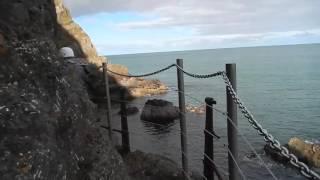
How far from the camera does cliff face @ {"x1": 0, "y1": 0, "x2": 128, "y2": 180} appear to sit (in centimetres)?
421

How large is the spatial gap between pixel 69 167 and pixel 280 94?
57088 mm

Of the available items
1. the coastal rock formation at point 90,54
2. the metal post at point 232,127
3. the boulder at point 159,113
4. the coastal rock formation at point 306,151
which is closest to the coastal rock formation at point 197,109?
the boulder at point 159,113

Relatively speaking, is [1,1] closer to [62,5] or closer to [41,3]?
[41,3]

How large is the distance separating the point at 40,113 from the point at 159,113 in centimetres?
3360

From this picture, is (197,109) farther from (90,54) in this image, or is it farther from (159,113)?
(90,54)

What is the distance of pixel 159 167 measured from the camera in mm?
9086

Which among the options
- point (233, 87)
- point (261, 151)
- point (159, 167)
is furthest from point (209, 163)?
point (261, 151)

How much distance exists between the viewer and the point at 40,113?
4.60 metres

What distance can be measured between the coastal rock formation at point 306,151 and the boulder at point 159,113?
1451 centimetres

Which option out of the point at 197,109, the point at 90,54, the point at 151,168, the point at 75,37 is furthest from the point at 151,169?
the point at 75,37

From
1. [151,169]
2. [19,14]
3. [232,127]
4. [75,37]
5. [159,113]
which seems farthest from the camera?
[75,37]

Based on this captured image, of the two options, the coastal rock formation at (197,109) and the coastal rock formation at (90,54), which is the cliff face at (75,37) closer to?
the coastal rock formation at (90,54)

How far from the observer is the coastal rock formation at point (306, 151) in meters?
23.4

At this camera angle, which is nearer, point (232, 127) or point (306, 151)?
point (232, 127)
